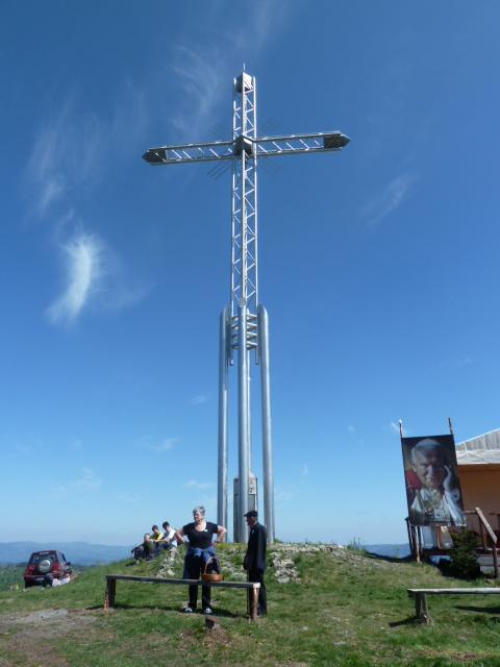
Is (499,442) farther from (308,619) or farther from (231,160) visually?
(231,160)

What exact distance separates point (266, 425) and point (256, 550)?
11719 mm

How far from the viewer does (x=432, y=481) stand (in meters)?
18.7

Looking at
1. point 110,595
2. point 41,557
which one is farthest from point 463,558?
point 41,557

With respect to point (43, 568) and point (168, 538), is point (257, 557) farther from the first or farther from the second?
point (43, 568)

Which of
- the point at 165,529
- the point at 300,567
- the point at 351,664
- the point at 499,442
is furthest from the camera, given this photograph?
the point at 499,442

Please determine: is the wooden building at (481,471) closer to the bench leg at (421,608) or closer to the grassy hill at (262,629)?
the grassy hill at (262,629)

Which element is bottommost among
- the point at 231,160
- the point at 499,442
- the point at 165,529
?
the point at 165,529

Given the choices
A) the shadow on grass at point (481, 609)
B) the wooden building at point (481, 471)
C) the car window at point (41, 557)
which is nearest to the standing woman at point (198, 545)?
the shadow on grass at point (481, 609)

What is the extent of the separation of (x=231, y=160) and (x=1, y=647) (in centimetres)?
2251

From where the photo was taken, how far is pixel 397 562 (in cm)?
1800

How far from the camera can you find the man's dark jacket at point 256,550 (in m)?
9.80

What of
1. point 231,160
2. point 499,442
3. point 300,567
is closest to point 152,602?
point 300,567

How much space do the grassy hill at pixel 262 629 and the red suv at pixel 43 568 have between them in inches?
228

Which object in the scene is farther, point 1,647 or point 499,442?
point 499,442
